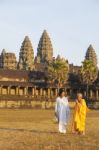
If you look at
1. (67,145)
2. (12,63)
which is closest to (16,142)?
(67,145)

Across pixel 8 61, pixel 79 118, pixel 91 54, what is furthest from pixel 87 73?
pixel 79 118

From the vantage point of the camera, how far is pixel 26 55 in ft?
436

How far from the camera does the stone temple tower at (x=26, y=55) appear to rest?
131 m

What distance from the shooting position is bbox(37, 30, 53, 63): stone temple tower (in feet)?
445

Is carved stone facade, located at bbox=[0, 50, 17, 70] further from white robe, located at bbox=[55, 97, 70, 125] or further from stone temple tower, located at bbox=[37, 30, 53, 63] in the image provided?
white robe, located at bbox=[55, 97, 70, 125]

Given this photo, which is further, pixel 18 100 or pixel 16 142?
pixel 18 100

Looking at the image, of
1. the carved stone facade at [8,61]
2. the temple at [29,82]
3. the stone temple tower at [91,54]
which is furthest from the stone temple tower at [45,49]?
the stone temple tower at [91,54]

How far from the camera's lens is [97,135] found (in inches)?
708

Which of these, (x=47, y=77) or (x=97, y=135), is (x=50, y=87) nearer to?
(x=47, y=77)

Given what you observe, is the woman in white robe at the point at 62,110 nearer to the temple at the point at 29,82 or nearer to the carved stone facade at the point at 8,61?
the temple at the point at 29,82

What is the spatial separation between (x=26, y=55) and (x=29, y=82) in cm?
3726

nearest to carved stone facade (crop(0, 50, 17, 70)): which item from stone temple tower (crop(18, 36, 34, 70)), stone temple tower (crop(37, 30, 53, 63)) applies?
stone temple tower (crop(18, 36, 34, 70))

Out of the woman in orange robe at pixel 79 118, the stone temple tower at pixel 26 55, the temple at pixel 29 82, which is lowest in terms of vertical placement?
the woman in orange robe at pixel 79 118

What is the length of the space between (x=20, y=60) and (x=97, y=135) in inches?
4639
